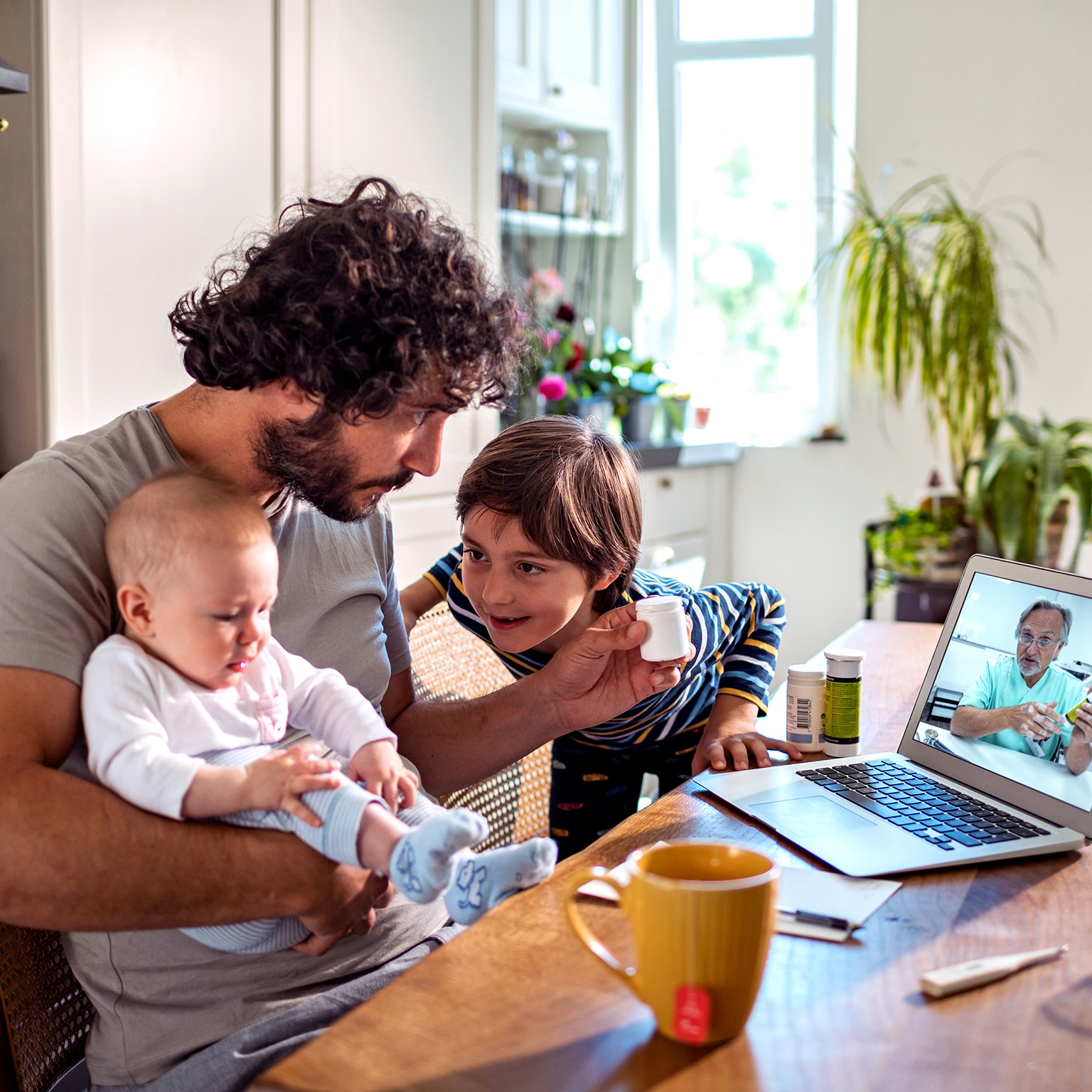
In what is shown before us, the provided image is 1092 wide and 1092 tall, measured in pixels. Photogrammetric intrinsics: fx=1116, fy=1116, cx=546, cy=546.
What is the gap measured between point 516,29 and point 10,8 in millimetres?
1981

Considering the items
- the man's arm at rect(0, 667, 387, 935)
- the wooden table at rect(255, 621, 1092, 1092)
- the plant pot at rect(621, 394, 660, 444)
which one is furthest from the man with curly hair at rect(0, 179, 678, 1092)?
the plant pot at rect(621, 394, 660, 444)

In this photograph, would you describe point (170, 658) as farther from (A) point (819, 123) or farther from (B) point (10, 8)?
(A) point (819, 123)

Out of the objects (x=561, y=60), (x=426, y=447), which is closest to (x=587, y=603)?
(x=426, y=447)

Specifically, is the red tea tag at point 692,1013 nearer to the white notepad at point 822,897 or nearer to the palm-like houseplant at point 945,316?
the white notepad at point 822,897

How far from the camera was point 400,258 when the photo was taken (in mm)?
1089

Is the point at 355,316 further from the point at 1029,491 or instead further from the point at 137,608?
the point at 1029,491

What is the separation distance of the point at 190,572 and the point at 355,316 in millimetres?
293

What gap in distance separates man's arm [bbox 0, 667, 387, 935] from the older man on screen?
2.15 ft

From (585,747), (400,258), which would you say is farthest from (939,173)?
(400,258)

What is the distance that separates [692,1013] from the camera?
26.8 inches

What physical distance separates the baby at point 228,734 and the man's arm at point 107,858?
2cm

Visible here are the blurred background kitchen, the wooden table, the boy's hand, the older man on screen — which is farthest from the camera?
the blurred background kitchen

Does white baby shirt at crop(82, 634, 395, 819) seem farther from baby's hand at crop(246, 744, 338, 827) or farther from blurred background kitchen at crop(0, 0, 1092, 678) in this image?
blurred background kitchen at crop(0, 0, 1092, 678)

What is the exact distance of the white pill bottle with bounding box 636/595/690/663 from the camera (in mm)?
1257
